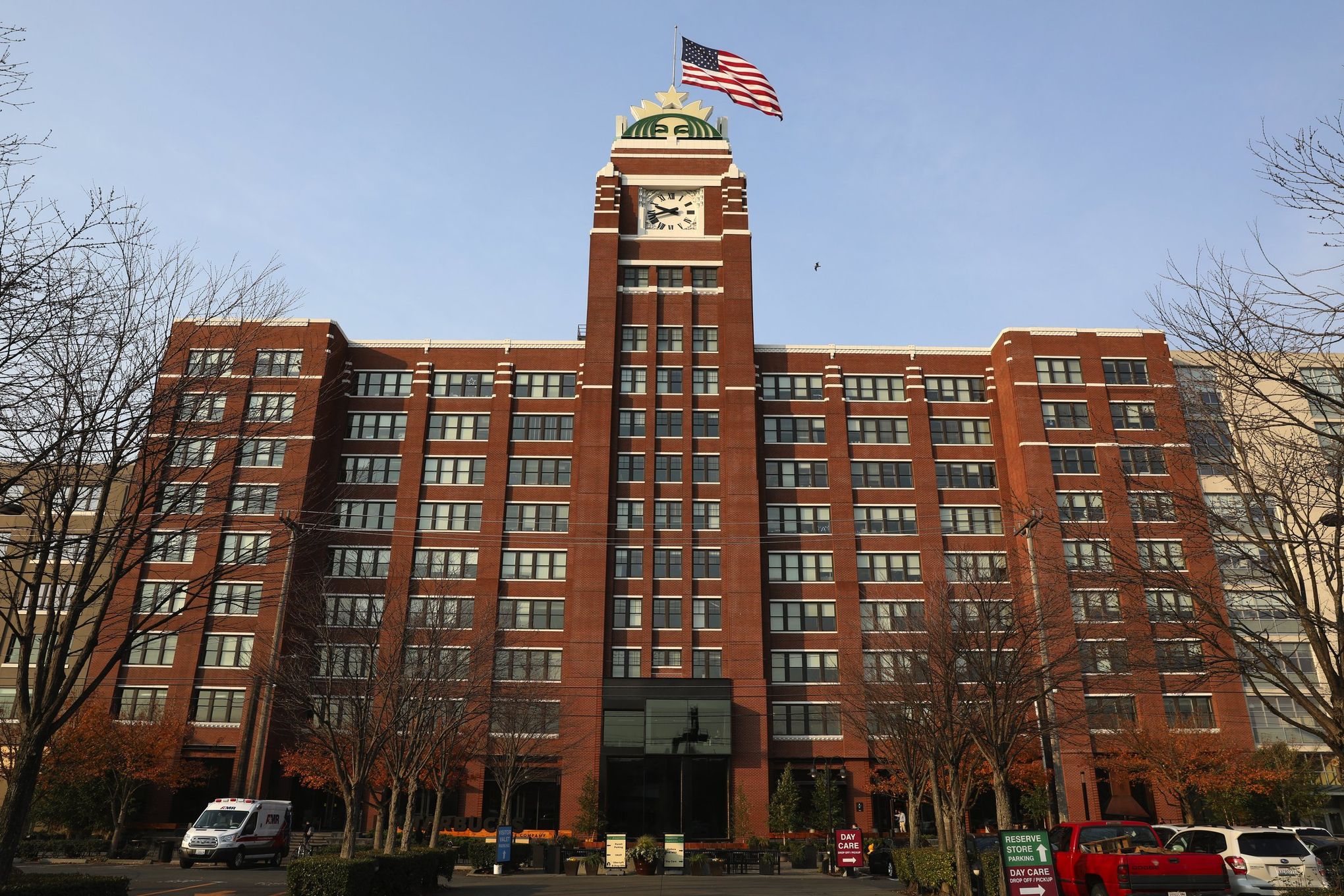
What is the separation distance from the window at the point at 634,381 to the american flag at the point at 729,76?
18.4 metres

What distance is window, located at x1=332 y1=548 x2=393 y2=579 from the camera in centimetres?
5919

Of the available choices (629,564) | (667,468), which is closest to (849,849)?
(629,564)

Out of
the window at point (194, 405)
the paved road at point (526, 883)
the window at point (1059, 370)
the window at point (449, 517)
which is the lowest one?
the paved road at point (526, 883)

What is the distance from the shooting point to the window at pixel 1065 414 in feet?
204

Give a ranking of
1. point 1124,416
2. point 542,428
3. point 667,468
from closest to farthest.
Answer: point 667,468 → point 1124,416 → point 542,428

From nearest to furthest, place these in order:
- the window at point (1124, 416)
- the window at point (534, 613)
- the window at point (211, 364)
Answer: the window at point (211, 364)
the window at point (534, 613)
the window at point (1124, 416)

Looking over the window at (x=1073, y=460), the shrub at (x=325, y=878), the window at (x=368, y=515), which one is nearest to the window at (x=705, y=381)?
the window at (x=368, y=515)

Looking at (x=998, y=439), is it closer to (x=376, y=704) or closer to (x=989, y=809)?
(x=989, y=809)

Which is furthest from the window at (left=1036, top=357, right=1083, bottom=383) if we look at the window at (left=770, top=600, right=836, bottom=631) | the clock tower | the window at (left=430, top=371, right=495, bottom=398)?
the window at (left=430, top=371, right=495, bottom=398)

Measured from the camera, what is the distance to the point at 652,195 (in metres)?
68.1

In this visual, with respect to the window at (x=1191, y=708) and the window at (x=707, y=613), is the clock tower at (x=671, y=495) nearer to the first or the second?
the window at (x=707, y=613)

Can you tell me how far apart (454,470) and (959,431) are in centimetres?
3420

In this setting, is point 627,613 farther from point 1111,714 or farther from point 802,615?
point 1111,714

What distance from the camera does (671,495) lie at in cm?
6016
